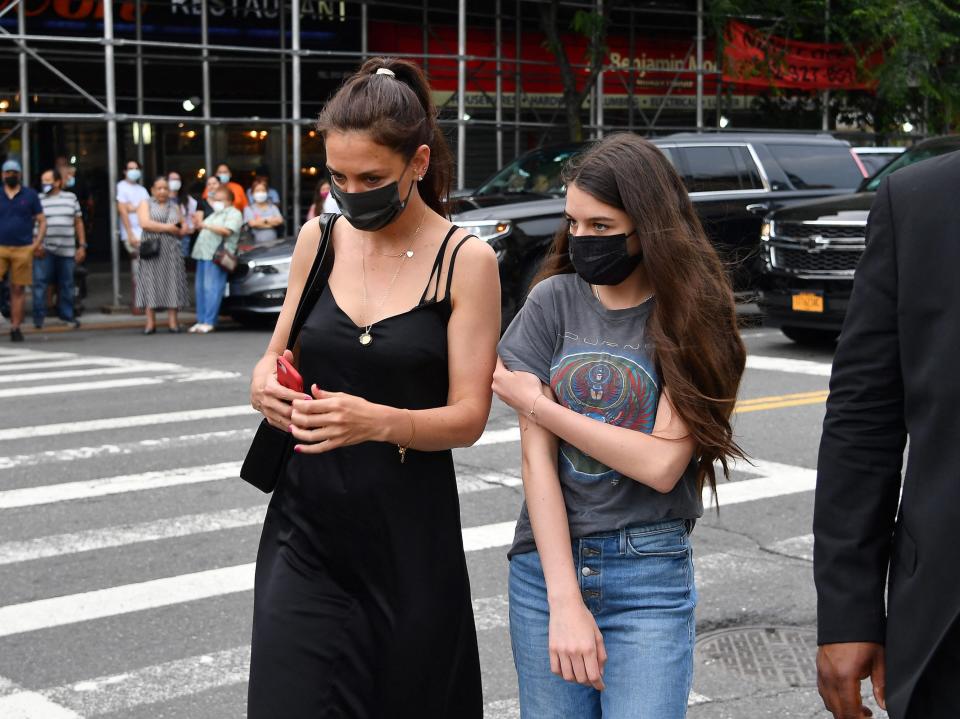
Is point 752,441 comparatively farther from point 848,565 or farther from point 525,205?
point 848,565

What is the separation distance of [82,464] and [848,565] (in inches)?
265

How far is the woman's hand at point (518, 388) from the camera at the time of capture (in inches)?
112

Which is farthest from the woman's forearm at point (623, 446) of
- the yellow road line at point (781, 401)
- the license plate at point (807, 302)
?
the license plate at point (807, 302)

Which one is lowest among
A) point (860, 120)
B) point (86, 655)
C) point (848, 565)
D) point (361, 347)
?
point (86, 655)

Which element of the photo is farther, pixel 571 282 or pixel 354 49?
pixel 354 49

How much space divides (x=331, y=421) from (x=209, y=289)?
13.4 metres

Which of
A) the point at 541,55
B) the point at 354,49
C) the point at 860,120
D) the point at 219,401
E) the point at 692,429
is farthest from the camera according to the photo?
the point at 860,120

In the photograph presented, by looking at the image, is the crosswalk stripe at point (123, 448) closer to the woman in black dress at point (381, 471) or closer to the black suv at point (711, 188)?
the black suv at point (711, 188)

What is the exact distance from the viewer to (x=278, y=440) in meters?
3.04

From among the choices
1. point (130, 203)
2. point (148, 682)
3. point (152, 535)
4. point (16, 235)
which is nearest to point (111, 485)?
point (152, 535)

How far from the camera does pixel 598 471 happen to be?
283cm

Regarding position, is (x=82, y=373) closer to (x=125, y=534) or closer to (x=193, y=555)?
(x=125, y=534)

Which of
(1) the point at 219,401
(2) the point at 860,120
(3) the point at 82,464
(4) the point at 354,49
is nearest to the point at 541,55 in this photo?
(4) the point at 354,49

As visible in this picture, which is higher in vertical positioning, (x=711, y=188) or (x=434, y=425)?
(x=711, y=188)
